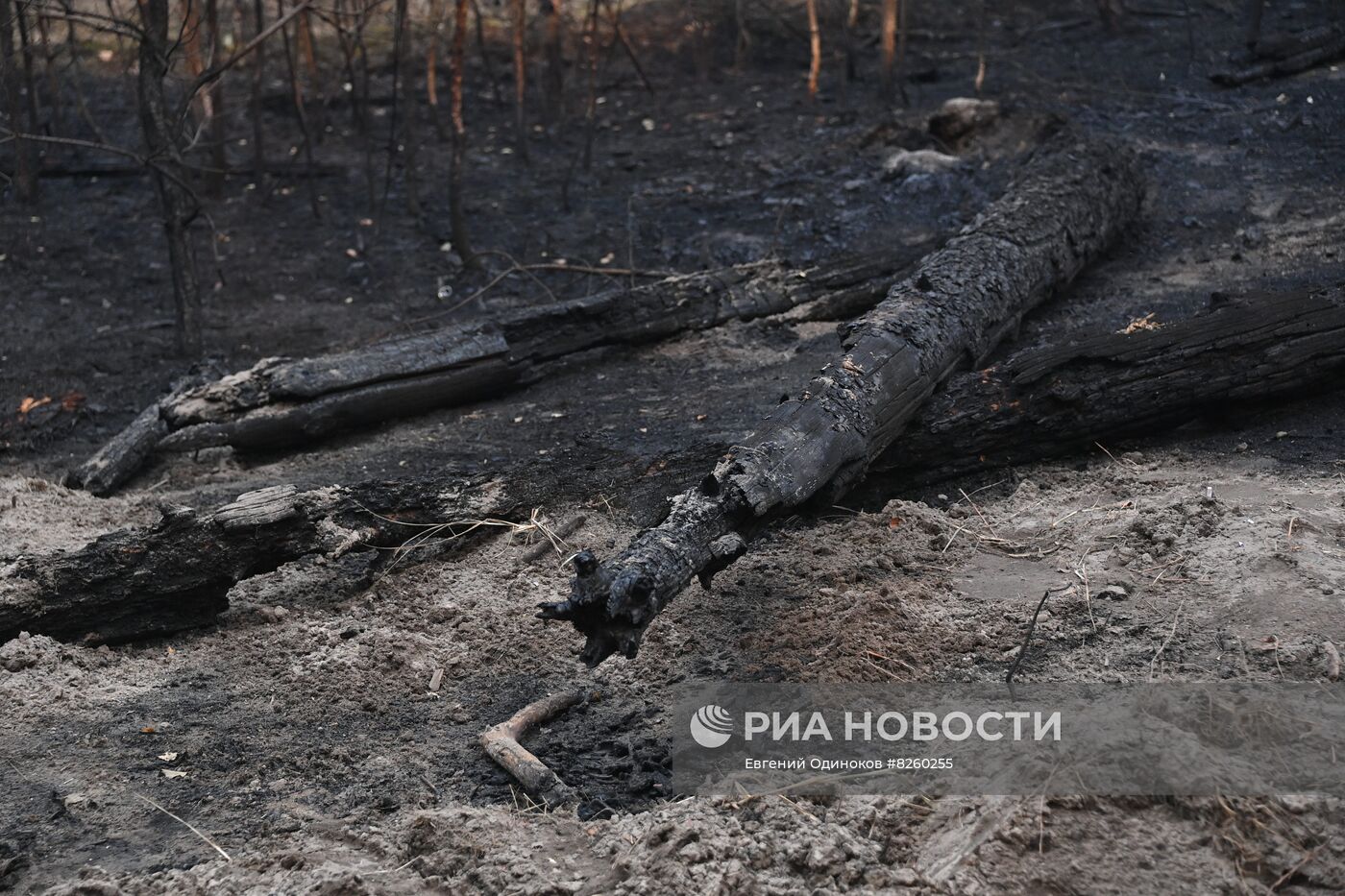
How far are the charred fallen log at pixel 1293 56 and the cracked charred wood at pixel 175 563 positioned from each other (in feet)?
27.5

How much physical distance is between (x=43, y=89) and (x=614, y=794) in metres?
10.8

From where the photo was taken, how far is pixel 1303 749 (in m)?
2.58

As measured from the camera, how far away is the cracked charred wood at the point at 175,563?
3859 millimetres

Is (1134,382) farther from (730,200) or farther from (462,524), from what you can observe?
(730,200)

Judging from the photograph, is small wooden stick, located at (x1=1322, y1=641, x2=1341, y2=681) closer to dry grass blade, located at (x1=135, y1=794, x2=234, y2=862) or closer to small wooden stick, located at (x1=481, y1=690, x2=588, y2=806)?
small wooden stick, located at (x1=481, y1=690, x2=588, y2=806)

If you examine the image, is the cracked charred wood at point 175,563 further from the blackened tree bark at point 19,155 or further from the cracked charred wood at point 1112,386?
the blackened tree bark at point 19,155

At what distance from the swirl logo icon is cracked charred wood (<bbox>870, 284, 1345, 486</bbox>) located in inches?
61.5

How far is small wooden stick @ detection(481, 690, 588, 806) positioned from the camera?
9.80ft

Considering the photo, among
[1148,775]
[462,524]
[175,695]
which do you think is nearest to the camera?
[1148,775]

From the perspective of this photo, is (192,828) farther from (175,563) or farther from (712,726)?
(712,726)

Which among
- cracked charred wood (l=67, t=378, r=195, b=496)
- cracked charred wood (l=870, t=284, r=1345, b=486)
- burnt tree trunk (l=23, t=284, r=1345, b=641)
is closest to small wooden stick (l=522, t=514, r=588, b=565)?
burnt tree trunk (l=23, t=284, r=1345, b=641)

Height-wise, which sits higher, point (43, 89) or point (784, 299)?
point (43, 89)

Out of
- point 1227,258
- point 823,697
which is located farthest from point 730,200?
point 823,697

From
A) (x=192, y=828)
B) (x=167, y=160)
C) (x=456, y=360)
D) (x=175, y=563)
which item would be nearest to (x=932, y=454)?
(x=456, y=360)
